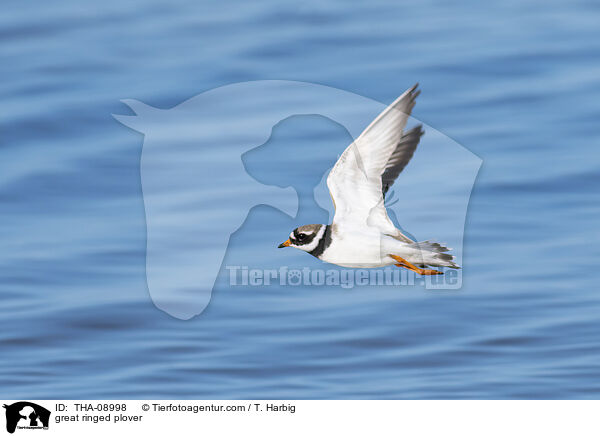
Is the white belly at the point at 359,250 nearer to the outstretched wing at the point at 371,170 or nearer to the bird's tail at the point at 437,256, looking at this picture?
the outstretched wing at the point at 371,170

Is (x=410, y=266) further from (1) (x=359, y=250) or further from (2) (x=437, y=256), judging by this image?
(1) (x=359, y=250)

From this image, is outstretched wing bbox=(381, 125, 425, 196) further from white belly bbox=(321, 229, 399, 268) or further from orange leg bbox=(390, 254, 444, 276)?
orange leg bbox=(390, 254, 444, 276)

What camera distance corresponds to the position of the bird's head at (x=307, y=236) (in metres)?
4.34

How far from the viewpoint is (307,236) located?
441 cm

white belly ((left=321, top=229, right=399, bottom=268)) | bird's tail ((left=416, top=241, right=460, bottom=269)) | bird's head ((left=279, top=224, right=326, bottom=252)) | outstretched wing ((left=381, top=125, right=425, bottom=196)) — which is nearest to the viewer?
white belly ((left=321, top=229, right=399, bottom=268))

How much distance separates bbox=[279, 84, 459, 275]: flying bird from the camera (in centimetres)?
433

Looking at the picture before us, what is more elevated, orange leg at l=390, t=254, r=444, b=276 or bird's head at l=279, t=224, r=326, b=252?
bird's head at l=279, t=224, r=326, b=252

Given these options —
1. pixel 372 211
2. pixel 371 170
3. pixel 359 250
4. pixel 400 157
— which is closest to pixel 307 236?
pixel 359 250

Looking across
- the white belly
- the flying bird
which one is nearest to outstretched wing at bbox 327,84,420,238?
the flying bird

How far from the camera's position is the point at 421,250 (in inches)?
177

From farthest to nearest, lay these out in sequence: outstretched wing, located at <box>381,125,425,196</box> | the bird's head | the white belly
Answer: outstretched wing, located at <box>381,125,425,196</box> < the bird's head < the white belly

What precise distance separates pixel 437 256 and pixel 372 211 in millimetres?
512

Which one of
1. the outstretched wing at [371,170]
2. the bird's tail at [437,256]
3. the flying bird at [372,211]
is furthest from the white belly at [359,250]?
the bird's tail at [437,256]
